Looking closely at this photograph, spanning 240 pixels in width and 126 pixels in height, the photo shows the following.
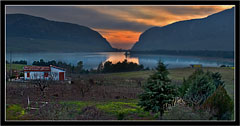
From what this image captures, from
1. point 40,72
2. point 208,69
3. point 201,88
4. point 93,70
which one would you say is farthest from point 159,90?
point 93,70

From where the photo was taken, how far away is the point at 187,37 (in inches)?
460

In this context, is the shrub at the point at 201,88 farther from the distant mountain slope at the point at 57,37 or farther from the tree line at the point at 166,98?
the distant mountain slope at the point at 57,37

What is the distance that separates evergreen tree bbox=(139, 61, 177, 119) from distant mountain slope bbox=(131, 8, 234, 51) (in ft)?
11.7

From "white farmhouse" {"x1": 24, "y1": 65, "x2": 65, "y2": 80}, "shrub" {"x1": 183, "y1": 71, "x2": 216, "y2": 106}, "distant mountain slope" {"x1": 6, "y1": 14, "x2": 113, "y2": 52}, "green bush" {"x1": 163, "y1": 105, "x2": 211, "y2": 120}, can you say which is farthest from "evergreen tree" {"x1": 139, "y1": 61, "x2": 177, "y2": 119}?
"white farmhouse" {"x1": 24, "y1": 65, "x2": 65, "y2": 80}

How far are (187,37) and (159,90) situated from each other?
303 inches

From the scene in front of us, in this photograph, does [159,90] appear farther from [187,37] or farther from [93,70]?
[93,70]

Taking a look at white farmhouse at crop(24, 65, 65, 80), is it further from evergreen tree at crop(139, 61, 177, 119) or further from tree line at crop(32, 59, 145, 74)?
evergreen tree at crop(139, 61, 177, 119)

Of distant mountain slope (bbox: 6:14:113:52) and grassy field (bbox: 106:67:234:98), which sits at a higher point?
distant mountain slope (bbox: 6:14:113:52)

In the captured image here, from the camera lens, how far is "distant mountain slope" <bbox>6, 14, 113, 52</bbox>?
779 cm

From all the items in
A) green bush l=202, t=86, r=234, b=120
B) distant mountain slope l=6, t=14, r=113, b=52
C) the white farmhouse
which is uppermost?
distant mountain slope l=6, t=14, r=113, b=52

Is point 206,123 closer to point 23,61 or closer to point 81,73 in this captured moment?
point 23,61

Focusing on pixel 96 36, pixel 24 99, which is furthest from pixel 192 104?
pixel 24 99

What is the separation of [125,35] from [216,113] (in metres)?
4.99

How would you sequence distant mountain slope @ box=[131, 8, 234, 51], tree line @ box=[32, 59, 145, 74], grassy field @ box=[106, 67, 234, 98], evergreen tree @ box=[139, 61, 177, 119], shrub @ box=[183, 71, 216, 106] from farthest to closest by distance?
distant mountain slope @ box=[131, 8, 234, 51] → tree line @ box=[32, 59, 145, 74] → shrub @ box=[183, 71, 216, 106] → grassy field @ box=[106, 67, 234, 98] → evergreen tree @ box=[139, 61, 177, 119]
